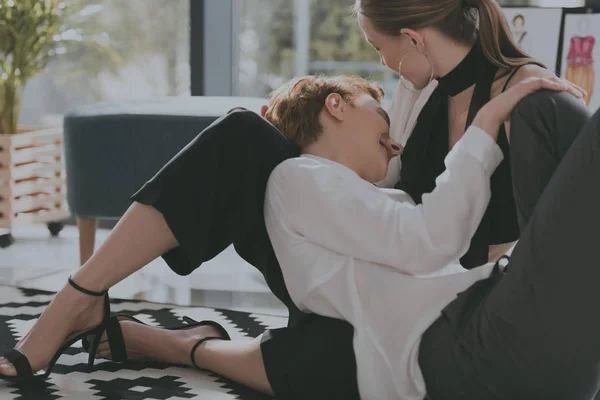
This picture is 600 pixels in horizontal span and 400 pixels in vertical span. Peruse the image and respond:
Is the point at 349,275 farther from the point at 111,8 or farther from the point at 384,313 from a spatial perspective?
the point at 111,8

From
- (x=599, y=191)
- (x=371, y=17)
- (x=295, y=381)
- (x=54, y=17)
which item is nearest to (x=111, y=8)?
(x=54, y=17)

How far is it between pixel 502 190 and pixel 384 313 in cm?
34

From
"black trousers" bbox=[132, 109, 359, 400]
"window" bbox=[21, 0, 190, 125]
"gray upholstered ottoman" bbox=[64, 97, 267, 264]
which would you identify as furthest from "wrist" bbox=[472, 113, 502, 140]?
"window" bbox=[21, 0, 190, 125]

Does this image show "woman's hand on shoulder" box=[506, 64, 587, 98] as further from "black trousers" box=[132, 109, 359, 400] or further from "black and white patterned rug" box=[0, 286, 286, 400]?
"black and white patterned rug" box=[0, 286, 286, 400]

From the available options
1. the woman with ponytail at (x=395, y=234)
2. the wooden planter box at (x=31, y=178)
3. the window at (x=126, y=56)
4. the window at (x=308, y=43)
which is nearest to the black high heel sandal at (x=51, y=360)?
the woman with ponytail at (x=395, y=234)

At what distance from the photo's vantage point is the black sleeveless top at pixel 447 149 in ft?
5.41

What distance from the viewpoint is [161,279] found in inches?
114

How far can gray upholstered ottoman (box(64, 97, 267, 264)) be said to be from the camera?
270 cm

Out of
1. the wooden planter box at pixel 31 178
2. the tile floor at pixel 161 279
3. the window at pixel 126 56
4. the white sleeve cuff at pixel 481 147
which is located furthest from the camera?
the window at pixel 126 56

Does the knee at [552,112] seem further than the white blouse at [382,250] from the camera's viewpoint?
No

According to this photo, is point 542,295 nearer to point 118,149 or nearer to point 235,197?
point 235,197

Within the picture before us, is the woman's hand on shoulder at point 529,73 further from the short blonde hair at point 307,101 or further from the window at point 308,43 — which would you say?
the window at point 308,43

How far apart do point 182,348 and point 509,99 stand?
846 mm

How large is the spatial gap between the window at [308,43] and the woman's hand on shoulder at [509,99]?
2.20 m
